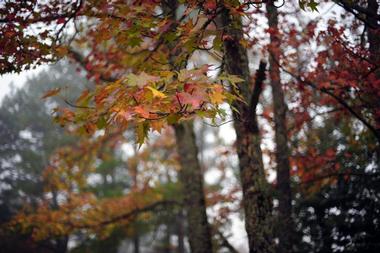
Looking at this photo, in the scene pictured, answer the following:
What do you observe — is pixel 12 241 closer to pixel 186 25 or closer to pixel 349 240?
pixel 349 240

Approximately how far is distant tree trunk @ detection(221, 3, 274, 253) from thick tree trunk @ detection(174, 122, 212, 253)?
2.47 m

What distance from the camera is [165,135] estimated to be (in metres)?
16.5

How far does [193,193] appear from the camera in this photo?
7.45m

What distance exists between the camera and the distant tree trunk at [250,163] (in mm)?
4629

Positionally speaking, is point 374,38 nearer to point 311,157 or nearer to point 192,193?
point 311,157

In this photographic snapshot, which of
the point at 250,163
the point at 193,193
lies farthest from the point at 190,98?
the point at 193,193

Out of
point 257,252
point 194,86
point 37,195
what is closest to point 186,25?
point 194,86

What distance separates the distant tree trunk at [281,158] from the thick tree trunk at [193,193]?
152 centimetres

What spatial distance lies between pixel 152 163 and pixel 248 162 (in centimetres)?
1286

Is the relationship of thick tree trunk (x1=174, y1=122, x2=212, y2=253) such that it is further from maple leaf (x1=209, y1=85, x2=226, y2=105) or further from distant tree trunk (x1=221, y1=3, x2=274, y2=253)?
maple leaf (x1=209, y1=85, x2=226, y2=105)

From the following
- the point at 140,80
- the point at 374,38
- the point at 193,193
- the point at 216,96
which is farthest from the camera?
the point at 193,193

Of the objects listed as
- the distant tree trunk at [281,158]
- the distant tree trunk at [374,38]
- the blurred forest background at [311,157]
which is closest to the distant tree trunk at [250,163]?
the blurred forest background at [311,157]

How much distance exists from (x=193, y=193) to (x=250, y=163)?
2822mm

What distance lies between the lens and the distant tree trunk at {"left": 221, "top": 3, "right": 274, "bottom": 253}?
4629mm
